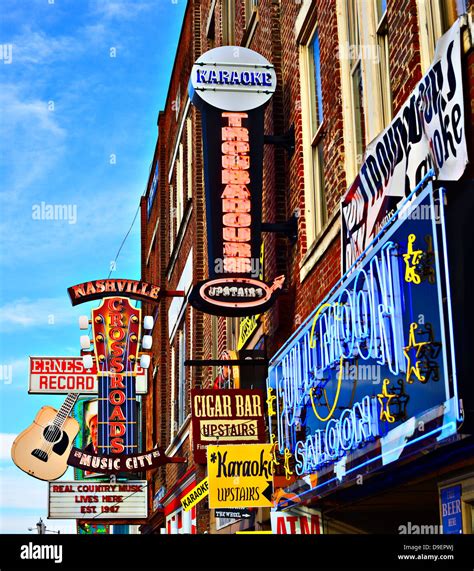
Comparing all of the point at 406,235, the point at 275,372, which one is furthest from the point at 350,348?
the point at 275,372

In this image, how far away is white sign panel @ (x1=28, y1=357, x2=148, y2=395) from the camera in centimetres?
2995

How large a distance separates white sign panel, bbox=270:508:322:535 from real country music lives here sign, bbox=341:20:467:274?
310 centimetres

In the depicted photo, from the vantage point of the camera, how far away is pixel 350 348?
8.84m

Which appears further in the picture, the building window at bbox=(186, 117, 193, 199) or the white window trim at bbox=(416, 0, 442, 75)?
the building window at bbox=(186, 117, 193, 199)

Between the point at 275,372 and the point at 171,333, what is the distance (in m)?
17.2

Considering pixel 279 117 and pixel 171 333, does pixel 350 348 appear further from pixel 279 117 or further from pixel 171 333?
pixel 171 333

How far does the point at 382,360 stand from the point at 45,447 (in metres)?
22.5

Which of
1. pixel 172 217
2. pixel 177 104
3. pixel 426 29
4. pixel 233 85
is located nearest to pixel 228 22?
pixel 233 85

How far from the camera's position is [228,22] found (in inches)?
841

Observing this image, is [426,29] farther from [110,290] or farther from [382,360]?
[110,290]

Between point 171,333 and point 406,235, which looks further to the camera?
point 171,333

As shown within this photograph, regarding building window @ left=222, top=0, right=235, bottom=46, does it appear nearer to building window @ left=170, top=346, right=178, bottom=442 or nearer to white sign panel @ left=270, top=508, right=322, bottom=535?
building window @ left=170, top=346, right=178, bottom=442

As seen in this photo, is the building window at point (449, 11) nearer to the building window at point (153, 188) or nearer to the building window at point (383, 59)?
the building window at point (383, 59)

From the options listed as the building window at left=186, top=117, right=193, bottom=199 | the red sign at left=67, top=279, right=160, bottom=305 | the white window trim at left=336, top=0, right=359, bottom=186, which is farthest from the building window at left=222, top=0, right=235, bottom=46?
the white window trim at left=336, top=0, right=359, bottom=186
